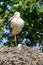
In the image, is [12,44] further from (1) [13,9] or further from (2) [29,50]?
(2) [29,50]

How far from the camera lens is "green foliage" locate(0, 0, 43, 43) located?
30.8 ft

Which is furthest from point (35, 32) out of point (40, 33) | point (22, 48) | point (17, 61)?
point (17, 61)

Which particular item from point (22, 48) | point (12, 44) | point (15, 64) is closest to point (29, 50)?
point (22, 48)

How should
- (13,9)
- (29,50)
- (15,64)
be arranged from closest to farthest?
1. (15,64)
2. (29,50)
3. (13,9)

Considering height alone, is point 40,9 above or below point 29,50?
above

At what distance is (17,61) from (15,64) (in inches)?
3.8

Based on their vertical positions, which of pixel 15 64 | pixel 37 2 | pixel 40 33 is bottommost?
pixel 15 64

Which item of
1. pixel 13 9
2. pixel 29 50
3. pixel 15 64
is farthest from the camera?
pixel 13 9

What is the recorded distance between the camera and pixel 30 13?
9805mm

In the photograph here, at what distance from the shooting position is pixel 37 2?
378 inches

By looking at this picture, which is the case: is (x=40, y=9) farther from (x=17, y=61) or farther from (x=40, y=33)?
(x=17, y=61)

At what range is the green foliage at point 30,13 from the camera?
9383 mm

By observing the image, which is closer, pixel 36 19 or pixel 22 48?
pixel 22 48

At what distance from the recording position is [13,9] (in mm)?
9492
